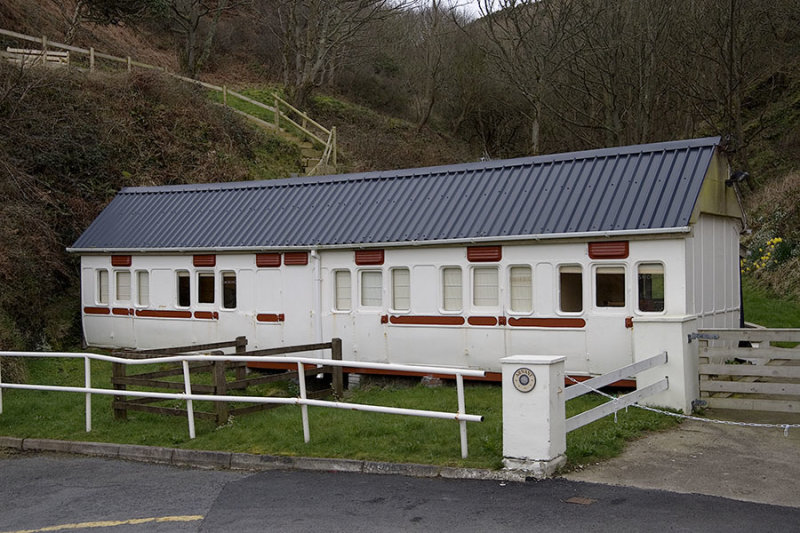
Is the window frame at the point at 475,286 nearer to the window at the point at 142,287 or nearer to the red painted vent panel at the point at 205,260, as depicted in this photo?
the red painted vent panel at the point at 205,260

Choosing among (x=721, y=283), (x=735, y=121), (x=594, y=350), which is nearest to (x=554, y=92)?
(x=735, y=121)

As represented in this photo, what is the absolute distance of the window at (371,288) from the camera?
54.0 ft

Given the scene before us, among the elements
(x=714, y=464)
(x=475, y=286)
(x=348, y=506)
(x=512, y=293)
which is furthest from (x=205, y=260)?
(x=714, y=464)

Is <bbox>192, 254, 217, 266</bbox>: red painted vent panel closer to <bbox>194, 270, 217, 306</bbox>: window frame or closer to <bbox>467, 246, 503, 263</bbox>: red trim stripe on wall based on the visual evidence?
<bbox>194, 270, 217, 306</bbox>: window frame

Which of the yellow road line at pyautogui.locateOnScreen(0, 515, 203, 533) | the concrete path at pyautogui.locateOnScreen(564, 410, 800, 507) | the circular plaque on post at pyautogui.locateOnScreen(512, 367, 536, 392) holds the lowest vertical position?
the yellow road line at pyautogui.locateOnScreen(0, 515, 203, 533)

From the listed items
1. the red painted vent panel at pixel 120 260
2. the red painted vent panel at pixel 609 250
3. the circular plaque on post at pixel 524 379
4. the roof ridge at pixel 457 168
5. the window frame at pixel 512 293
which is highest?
the roof ridge at pixel 457 168

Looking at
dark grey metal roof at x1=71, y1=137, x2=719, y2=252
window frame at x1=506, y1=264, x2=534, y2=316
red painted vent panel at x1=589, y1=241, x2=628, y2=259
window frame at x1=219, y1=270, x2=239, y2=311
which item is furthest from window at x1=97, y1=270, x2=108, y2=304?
red painted vent panel at x1=589, y1=241, x2=628, y2=259

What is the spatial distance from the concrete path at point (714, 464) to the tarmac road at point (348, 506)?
1.12 feet

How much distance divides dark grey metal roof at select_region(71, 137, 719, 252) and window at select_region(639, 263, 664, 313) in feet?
2.39

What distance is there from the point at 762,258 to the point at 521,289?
45.9 ft

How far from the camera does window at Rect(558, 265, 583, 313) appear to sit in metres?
14.3

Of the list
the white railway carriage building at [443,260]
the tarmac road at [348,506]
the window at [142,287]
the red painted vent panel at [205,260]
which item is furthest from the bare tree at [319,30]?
the tarmac road at [348,506]

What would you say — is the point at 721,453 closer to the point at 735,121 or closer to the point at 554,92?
the point at 735,121

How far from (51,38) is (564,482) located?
121 ft
